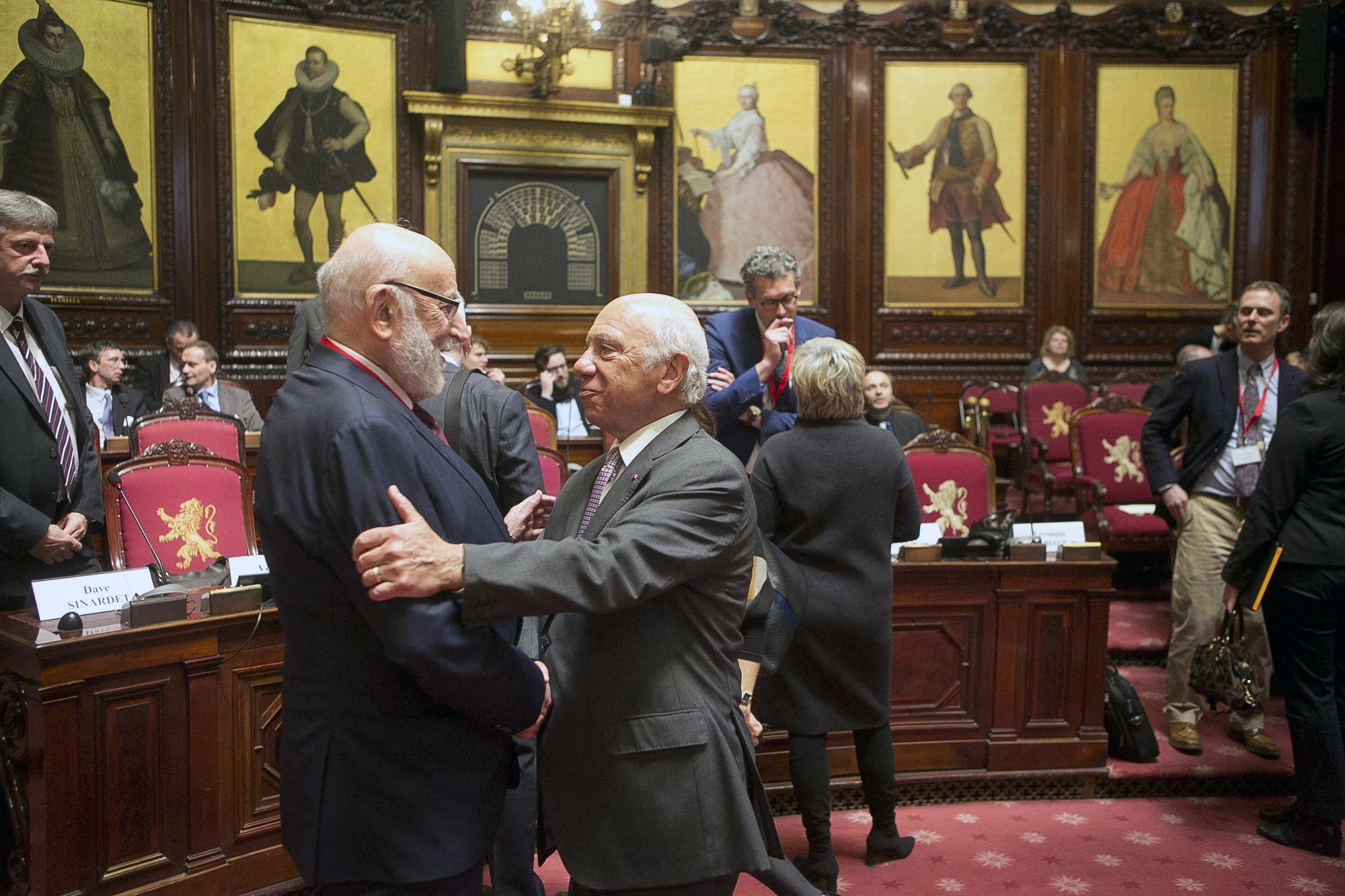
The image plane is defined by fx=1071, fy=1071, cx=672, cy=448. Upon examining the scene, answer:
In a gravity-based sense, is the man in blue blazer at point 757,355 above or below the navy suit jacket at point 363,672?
above

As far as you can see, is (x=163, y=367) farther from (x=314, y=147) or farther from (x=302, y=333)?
(x=302, y=333)

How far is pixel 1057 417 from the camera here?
7.72 metres

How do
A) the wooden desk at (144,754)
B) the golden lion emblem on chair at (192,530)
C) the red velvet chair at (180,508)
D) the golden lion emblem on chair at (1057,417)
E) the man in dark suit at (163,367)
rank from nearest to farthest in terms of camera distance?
the wooden desk at (144,754), the red velvet chair at (180,508), the golden lion emblem on chair at (192,530), the man in dark suit at (163,367), the golden lion emblem on chair at (1057,417)

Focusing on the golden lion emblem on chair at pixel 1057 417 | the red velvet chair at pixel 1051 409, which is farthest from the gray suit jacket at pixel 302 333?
the golden lion emblem on chair at pixel 1057 417

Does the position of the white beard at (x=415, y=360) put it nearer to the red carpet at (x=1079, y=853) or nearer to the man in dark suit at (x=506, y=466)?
the man in dark suit at (x=506, y=466)

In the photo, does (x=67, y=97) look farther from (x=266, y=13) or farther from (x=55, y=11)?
(x=266, y=13)

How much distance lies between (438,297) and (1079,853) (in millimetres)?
2767

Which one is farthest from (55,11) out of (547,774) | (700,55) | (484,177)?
(547,774)

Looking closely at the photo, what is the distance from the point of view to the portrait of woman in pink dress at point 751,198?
8.67 m

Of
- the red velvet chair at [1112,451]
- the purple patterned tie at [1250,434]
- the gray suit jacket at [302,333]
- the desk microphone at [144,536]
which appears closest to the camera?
the desk microphone at [144,536]

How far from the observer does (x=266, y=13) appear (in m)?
7.57

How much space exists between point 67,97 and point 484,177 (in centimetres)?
279

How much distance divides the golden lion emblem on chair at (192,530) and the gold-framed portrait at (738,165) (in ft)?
17.9

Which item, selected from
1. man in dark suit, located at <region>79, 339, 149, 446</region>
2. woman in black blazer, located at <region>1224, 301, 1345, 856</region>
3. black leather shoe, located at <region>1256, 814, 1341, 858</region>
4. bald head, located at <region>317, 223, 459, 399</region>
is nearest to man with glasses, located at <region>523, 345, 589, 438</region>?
man in dark suit, located at <region>79, 339, 149, 446</region>
